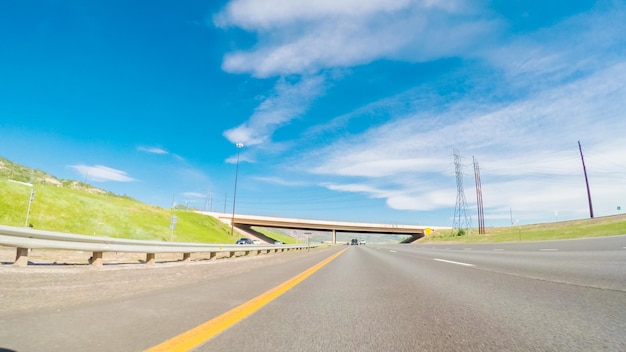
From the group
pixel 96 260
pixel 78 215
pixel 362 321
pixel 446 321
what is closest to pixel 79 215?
pixel 78 215

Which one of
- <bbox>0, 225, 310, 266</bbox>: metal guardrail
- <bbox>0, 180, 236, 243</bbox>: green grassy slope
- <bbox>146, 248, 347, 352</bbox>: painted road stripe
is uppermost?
<bbox>0, 180, 236, 243</bbox>: green grassy slope

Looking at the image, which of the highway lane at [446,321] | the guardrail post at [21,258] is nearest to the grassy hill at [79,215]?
the guardrail post at [21,258]

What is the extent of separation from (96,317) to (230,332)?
5.30 feet

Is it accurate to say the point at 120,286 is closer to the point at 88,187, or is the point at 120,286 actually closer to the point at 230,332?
the point at 230,332

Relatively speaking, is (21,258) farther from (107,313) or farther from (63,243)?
(107,313)

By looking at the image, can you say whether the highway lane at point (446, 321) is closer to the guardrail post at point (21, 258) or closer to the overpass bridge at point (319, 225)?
the guardrail post at point (21, 258)

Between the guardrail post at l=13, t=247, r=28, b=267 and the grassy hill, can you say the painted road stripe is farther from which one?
the grassy hill

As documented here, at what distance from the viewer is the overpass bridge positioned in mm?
94000

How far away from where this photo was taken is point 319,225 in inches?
4094

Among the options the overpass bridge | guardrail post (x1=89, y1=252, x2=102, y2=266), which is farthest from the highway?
the overpass bridge

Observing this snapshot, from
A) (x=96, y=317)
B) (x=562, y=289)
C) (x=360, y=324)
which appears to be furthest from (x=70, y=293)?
(x=562, y=289)

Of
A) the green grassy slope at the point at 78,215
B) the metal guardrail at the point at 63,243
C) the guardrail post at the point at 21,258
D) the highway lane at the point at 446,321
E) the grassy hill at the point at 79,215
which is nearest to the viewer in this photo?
the highway lane at the point at 446,321

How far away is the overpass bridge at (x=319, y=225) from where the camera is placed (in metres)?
94.0

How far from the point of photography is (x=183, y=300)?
5.02 meters
